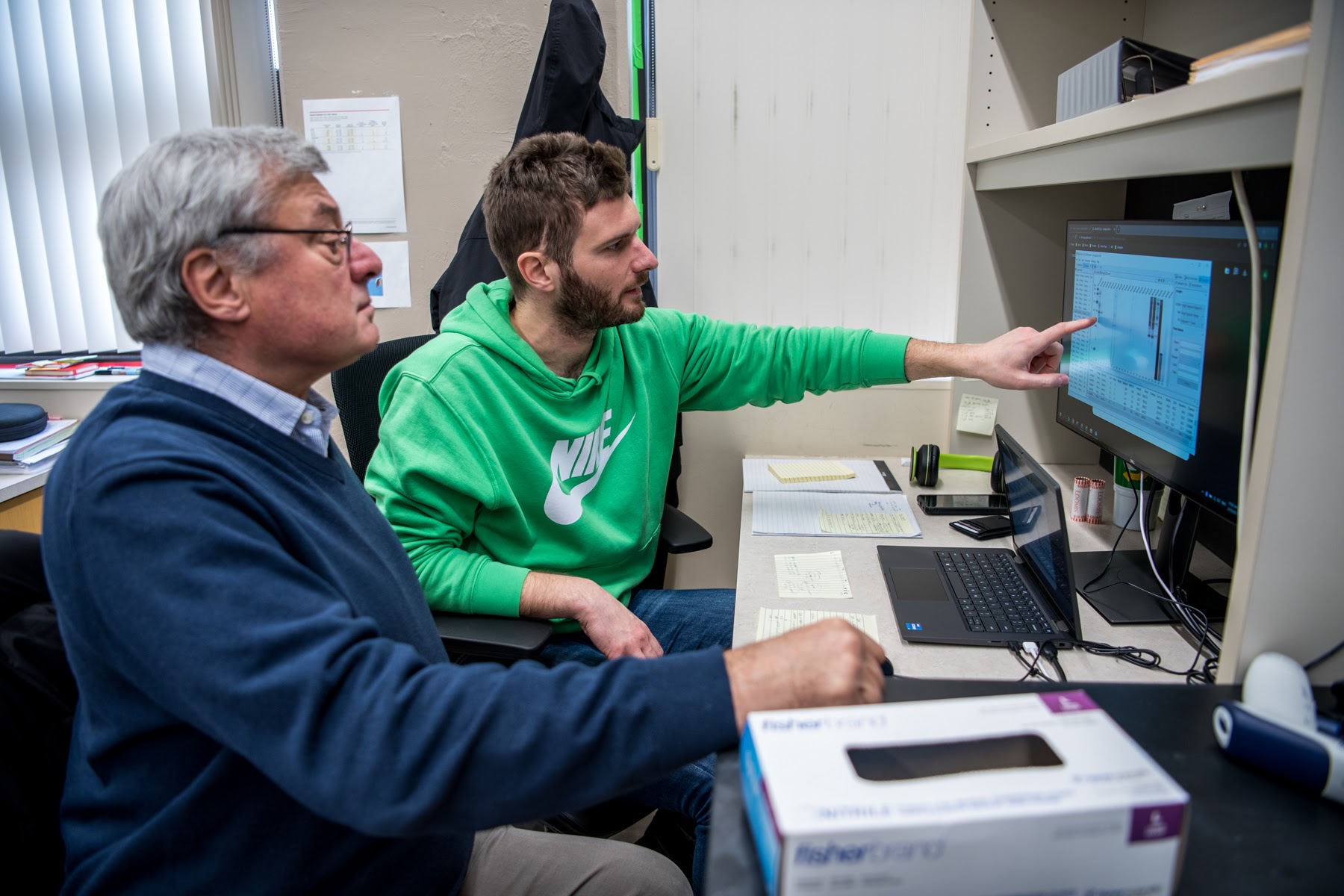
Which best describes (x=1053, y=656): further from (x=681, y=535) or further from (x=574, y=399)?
(x=574, y=399)

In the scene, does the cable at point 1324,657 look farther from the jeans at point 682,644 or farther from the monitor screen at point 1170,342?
the jeans at point 682,644

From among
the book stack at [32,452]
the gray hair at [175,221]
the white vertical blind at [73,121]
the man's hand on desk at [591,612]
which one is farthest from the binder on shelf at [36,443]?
the gray hair at [175,221]

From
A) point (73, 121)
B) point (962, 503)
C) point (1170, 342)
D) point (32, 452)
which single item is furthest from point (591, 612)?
point (73, 121)

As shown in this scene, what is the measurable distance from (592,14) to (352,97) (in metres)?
0.76

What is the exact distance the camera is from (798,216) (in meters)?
2.30

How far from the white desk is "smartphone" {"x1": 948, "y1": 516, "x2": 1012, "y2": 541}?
0.02m

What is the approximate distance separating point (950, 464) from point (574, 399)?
3.23 feet

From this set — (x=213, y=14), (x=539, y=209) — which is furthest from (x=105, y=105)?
(x=539, y=209)

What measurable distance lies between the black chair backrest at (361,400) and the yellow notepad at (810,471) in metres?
0.91

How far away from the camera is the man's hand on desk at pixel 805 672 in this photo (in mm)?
769

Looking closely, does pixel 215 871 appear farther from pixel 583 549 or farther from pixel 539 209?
pixel 539 209

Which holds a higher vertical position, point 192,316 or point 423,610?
point 192,316

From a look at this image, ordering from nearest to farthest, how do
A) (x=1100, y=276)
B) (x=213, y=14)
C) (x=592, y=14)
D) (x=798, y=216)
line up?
(x=1100, y=276), (x=592, y=14), (x=798, y=216), (x=213, y=14)

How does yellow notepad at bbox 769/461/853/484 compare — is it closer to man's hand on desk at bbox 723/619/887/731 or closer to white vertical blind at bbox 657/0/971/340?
white vertical blind at bbox 657/0/971/340
